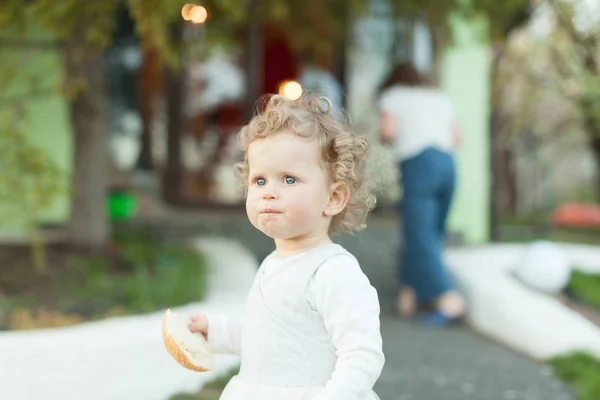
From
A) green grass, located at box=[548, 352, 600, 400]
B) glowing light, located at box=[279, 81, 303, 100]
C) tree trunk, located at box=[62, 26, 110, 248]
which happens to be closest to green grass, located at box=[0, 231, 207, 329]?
tree trunk, located at box=[62, 26, 110, 248]

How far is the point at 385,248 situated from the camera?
28.9 ft

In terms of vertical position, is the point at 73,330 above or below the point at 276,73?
below

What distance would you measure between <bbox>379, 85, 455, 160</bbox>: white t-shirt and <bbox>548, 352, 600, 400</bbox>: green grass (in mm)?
1869

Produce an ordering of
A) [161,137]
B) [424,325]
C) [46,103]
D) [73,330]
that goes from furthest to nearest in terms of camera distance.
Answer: [161,137], [46,103], [424,325], [73,330]

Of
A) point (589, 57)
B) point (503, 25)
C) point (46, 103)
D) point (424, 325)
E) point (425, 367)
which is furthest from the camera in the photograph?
point (46, 103)

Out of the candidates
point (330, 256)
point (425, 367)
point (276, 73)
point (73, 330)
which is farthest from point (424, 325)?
point (276, 73)

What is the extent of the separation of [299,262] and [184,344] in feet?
1.29

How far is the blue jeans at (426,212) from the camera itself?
6418 millimetres

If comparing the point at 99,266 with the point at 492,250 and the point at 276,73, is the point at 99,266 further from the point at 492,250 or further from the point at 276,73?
the point at 276,73

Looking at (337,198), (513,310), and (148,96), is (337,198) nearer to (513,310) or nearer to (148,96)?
(513,310)

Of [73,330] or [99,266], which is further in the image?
[99,266]

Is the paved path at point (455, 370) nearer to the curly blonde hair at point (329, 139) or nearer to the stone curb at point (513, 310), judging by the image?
the stone curb at point (513, 310)

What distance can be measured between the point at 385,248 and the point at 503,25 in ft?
8.10

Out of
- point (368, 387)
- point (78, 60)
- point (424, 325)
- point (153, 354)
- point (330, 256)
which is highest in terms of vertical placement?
point (78, 60)
